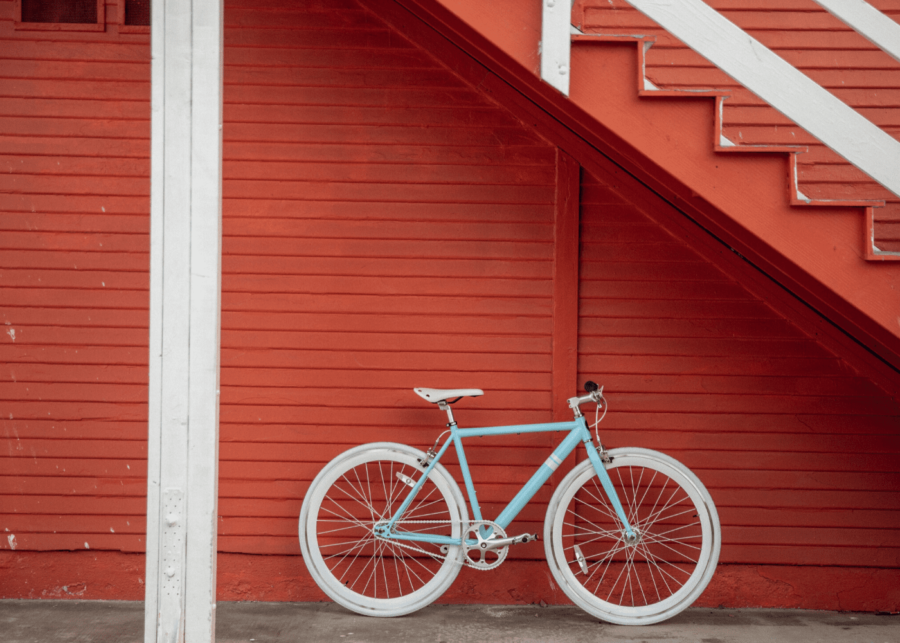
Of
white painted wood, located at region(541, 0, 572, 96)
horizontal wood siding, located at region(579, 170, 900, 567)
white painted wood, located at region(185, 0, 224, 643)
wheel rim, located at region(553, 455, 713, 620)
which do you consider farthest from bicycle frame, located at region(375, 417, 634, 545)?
white painted wood, located at region(541, 0, 572, 96)

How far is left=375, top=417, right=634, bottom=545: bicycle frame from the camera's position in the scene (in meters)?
3.80

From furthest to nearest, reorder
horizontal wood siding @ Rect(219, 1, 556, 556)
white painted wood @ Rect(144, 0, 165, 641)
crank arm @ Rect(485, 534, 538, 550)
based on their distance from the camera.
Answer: horizontal wood siding @ Rect(219, 1, 556, 556), crank arm @ Rect(485, 534, 538, 550), white painted wood @ Rect(144, 0, 165, 641)

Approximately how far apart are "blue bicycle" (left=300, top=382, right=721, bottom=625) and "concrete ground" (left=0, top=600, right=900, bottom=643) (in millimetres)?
128

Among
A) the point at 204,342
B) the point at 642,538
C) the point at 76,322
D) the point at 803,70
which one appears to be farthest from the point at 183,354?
the point at 803,70

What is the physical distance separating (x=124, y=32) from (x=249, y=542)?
117 inches

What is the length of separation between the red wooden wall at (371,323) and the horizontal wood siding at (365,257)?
0.01 m

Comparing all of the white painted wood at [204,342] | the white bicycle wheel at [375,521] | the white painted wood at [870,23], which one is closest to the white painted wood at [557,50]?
the white painted wood at [870,23]

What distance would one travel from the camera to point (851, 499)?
410cm

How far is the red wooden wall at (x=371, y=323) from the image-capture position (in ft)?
13.4

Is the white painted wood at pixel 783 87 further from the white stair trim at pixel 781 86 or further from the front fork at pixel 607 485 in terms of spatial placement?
the front fork at pixel 607 485

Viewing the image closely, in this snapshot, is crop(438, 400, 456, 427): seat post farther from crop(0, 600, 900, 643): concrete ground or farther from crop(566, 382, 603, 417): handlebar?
crop(0, 600, 900, 643): concrete ground

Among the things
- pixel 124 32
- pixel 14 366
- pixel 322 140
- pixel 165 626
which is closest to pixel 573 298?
pixel 322 140

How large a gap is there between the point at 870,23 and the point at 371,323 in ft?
8.94

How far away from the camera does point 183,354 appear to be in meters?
2.78
